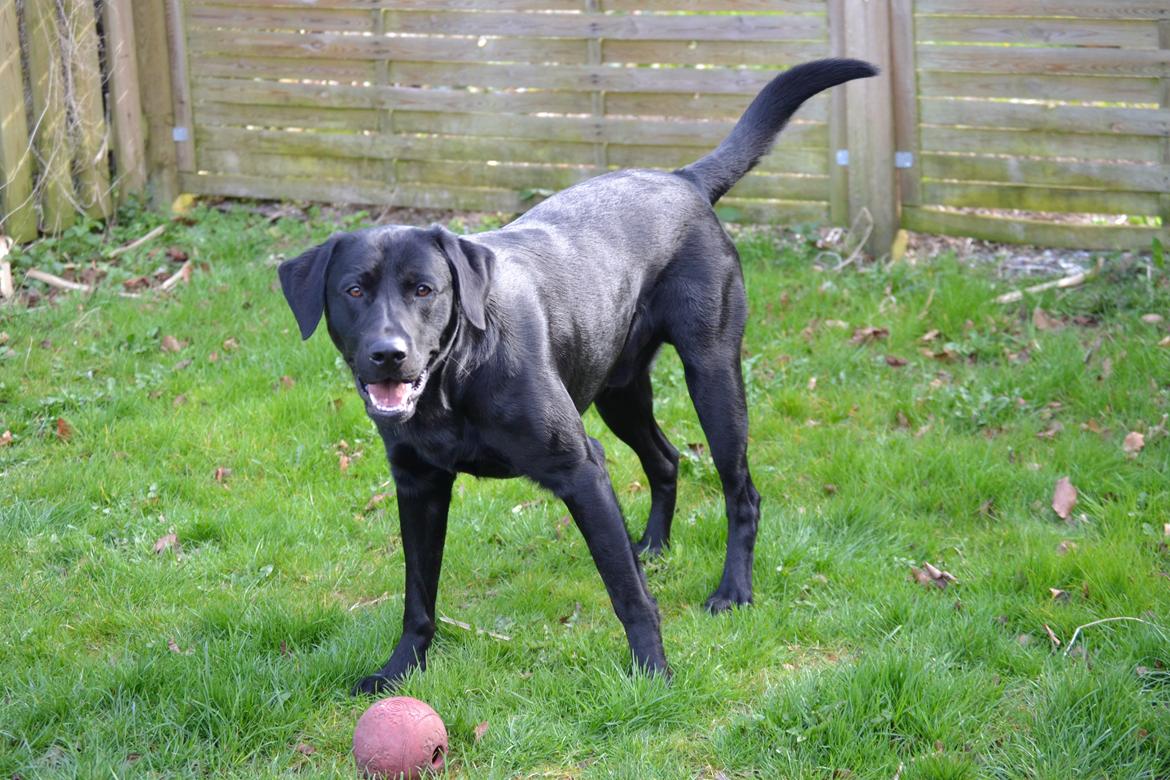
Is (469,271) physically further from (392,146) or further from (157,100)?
(157,100)

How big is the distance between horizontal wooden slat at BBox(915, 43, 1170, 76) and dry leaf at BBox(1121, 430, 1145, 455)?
2.54 metres

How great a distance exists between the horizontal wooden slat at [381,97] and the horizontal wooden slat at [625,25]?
0.39m

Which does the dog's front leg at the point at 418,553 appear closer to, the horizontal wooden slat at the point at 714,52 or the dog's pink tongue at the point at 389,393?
the dog's pink tongue at the point at 389,393

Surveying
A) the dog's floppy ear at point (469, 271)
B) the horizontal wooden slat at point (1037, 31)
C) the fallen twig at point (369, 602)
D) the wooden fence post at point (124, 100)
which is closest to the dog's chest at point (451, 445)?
the dog's floppy ear at point (469, 271)

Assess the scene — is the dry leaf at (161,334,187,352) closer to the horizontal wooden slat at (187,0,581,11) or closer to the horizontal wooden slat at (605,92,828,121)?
the horizontal wooden slat at (187,0,581,11)

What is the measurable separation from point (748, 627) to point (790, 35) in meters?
4.60

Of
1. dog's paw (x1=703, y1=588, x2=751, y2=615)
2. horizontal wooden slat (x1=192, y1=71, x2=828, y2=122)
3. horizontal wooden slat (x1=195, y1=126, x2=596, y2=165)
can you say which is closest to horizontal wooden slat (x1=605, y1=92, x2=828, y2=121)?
horizontal wooden slat (x1=192, y1=71, x2=828, y2=122)

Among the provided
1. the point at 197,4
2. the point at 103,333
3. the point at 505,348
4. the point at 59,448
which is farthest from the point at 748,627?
the point at 197,4

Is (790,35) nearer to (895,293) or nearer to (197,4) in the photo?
(895,293)

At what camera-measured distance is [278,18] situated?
28.3 feet

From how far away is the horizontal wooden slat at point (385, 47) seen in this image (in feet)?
26.6

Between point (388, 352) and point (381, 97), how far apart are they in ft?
17.9

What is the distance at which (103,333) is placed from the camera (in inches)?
267

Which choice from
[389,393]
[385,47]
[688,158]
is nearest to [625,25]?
[688,158]
